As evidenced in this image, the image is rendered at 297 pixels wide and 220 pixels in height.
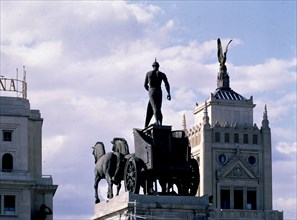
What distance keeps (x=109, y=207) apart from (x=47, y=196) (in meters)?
75.8

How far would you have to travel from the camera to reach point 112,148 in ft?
137

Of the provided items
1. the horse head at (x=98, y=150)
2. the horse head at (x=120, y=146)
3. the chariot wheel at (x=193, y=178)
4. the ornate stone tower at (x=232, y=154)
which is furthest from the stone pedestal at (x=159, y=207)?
the ornate stone tower at (x=232, y=154)

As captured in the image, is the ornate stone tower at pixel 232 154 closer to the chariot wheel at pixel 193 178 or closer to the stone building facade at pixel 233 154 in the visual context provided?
the stone building facade at pixel 233 154

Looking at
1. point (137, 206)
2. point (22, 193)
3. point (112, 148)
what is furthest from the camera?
point (22, 193)

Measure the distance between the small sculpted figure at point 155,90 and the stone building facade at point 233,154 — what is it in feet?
401

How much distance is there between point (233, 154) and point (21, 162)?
58397 mm

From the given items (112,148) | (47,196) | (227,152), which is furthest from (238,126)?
(112,148)

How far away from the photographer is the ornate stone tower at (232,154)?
6545 inches

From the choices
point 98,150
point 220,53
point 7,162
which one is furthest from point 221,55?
point 98,150

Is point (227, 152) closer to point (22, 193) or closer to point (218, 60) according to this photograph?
point (218, 60)

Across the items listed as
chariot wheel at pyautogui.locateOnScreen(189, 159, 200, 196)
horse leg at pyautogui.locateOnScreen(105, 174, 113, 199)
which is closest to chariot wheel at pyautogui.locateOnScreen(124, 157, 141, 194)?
horse leg at pyautogui.locateOnScreen(105, 174, 113, 199)

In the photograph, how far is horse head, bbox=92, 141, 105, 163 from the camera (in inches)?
1689

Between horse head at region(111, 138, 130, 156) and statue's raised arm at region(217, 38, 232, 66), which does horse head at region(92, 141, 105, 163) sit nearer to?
horse head at region(111, 138, 130, 156)

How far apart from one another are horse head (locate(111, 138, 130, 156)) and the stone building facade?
12116 centimetres
